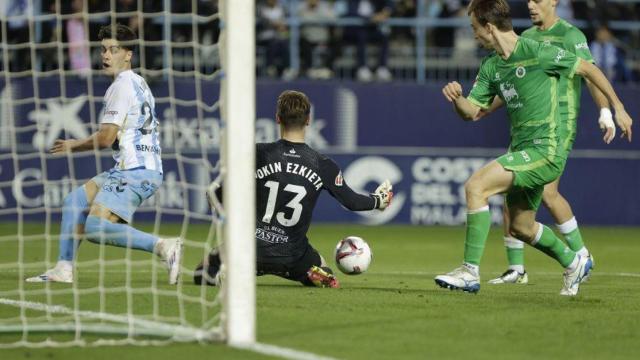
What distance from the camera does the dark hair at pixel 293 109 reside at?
9211 mm

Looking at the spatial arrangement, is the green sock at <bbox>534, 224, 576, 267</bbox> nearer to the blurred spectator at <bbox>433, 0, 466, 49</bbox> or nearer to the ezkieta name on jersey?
the ezkieta name on jersey

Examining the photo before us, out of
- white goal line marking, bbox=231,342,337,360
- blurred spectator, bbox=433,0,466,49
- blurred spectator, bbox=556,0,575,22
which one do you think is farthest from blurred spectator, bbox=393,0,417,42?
white goal line marking, bbox=231,342,337,360

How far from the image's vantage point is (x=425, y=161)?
66.5 ft

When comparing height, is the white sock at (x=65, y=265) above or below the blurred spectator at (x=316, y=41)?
below

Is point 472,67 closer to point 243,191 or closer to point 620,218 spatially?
point 620,218

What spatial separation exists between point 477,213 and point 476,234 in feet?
0.48

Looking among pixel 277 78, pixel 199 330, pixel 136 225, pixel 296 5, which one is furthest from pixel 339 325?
pixel 296 5

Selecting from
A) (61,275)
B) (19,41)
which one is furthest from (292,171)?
(19,41)

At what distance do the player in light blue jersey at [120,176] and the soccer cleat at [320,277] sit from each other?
3.23 ft

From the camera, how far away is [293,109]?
9.23m

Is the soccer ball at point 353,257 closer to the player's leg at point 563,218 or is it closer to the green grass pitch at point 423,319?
the green grass pitch at point 423,319

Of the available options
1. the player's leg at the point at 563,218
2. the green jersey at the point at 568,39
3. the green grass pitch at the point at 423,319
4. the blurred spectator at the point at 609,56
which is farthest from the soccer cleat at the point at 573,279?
the blurred spectator at the point at 609,56

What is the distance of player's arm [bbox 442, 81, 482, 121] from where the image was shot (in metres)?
8.97

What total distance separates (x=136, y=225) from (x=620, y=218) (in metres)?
7.67
